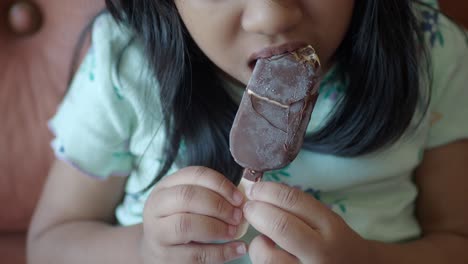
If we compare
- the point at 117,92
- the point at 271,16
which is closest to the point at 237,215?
the point at 271,16

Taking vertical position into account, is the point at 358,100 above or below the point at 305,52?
below

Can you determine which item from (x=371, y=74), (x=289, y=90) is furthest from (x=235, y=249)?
(x=371, y=74)

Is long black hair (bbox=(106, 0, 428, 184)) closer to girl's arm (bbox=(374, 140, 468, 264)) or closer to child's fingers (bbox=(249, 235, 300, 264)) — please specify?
girl's arm (bbox=(374, 140, 468, 264))

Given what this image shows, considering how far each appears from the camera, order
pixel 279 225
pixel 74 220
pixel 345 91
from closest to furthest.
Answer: pixel 279 225
pixel 345 91
pixel 74 220

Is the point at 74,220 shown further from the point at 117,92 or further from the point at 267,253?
the point at 267,253

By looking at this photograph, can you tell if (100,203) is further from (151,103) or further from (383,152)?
(383,152)

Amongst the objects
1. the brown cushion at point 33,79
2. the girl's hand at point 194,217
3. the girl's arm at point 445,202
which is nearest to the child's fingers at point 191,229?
the girl's hand at point 194,217
